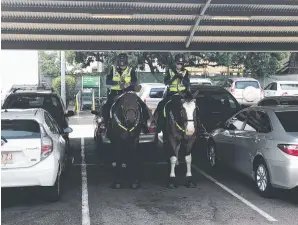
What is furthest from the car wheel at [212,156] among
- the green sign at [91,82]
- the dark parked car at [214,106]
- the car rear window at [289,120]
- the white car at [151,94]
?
the green sign at [91,82]

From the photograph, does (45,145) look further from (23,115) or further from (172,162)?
(172,162)

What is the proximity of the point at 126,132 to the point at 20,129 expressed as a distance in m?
2.05

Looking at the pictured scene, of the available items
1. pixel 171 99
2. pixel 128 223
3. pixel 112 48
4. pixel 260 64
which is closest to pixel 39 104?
pixel 112 48

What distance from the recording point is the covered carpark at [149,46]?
24.7ft

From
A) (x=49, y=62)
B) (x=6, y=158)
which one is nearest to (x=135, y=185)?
(x=6, y=158)

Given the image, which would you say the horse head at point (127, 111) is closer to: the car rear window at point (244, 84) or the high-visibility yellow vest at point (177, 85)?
the high-visibility yellow vest at point (177, 85)

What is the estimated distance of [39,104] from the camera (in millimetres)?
12617

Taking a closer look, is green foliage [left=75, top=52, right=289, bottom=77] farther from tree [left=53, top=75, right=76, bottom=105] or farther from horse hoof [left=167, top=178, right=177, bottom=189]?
horse hoof [left=167, top=178, right=177, bottom=189]

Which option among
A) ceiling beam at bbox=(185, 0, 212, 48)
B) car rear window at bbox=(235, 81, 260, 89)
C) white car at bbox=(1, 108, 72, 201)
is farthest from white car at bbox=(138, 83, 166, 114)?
white car at bbox=(1, 108, 72, 201)

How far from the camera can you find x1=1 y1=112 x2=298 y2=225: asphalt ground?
7219 mm

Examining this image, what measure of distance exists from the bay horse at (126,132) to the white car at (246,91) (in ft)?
57.4

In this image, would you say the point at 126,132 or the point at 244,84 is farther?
the point at 244,84

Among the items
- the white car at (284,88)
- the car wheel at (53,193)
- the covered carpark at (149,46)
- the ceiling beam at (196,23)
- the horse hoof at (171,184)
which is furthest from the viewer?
the white car at (284,88)

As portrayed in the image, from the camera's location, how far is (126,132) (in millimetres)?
9070
